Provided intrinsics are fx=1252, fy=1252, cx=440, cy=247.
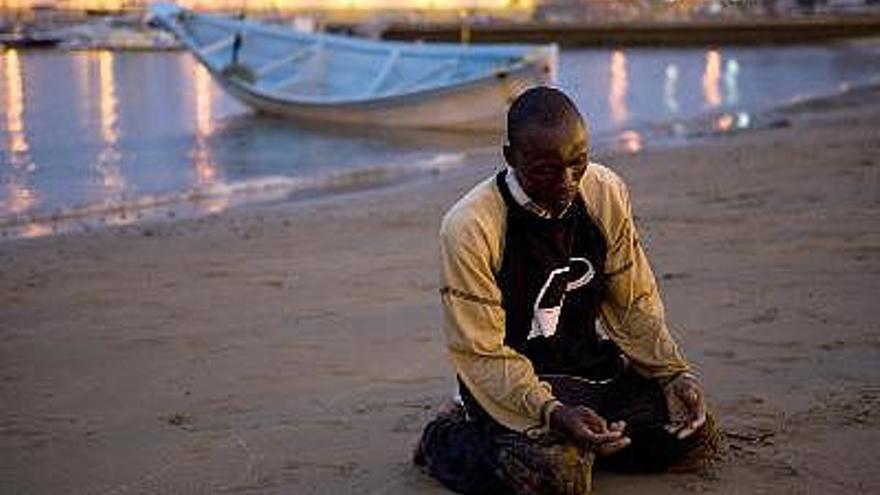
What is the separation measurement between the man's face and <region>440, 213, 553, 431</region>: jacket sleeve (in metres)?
0.18

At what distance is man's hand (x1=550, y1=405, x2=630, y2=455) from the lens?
3.16m

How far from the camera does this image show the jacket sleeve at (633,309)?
348cm

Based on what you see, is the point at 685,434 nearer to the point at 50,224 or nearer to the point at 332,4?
the point at 50,224

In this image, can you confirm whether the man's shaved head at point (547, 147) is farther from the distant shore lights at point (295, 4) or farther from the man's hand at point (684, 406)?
the distant shore lights at point (295, 4)

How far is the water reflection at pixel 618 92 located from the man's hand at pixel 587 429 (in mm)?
19069

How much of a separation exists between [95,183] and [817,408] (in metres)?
12.2

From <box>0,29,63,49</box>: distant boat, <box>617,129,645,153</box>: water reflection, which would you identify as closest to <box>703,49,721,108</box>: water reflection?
<box>617,129,645,153</box>: water reflection

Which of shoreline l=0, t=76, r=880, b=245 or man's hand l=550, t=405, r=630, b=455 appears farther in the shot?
shoreline l=0, t=76, r=880, b=245

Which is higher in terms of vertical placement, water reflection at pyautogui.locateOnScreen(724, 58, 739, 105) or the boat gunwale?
the boat gunwale

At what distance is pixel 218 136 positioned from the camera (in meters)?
21.2

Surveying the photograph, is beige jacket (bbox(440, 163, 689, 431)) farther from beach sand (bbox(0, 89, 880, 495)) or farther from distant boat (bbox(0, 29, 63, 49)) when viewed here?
distant boat (bbox(0, 29, 63, 49))

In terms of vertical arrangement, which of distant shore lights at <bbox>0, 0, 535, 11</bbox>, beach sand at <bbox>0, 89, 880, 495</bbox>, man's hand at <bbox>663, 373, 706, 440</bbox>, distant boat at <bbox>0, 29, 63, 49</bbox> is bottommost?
distant boat at <bbox>0, 29, 63, 49</bbox>

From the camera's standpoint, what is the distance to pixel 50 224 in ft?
38.2

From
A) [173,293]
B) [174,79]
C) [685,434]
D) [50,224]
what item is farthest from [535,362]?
[174,79]
